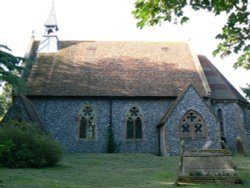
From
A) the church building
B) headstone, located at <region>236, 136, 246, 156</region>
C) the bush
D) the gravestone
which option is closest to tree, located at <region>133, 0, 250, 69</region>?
the gravestone

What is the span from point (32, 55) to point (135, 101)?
11235 mm

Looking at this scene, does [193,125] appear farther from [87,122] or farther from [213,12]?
[213,12]

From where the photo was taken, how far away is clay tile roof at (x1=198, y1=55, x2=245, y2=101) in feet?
90.4

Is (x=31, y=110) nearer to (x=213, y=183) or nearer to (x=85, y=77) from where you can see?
(x=85, y=77)

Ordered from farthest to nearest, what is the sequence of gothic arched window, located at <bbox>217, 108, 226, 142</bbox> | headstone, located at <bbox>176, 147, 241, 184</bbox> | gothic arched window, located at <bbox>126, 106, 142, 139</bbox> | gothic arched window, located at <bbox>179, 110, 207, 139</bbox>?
gothic arched window, located at <bbox>217, 108, 226, 142</bbox>, gothic arched window, located at <bbox>126, 106, 142, 139</bbox>, gothic arched window, located at <bbox>179, 110, 207, 139</bbox>, headstone, located at <bbox>176, 147, 241, 184</bbox>

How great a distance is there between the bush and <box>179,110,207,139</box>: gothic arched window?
1123cm

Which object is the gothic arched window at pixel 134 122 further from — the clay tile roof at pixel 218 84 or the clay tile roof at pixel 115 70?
the clay tile roof at pixel 218 84

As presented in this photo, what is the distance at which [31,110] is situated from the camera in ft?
77.3

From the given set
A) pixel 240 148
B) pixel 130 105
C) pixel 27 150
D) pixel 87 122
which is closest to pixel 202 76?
pixel 240 148

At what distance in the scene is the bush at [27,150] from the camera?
1516 centimetres

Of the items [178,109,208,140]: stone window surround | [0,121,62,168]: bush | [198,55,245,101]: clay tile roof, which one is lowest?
[0,121,62,168]: bush

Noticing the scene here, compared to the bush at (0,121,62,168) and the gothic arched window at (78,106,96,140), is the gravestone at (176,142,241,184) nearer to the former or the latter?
the bush at (0,121,62,168)

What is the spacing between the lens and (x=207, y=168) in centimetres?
1174

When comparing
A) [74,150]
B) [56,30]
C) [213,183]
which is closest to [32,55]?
[56,30]
